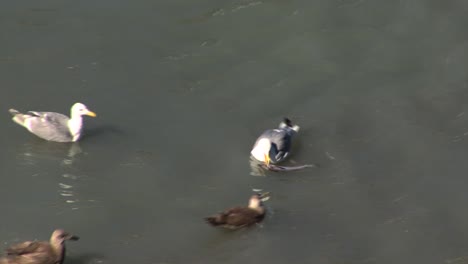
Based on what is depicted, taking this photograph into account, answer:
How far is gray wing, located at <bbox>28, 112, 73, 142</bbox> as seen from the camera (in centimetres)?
1163

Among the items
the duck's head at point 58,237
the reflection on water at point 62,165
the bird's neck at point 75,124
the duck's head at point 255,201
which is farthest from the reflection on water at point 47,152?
the duck's head at point 255,201

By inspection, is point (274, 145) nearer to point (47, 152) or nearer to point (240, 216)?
point (240, 216)

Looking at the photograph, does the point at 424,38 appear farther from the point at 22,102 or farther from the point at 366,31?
the point at 22,102

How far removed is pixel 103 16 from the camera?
14086 millimetres

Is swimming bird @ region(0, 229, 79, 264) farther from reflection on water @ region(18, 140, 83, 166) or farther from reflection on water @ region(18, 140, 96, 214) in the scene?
reflection on water @ region(18, 140, 83, 166)

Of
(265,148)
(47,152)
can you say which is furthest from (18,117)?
(265,148)

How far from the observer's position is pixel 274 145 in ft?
38.5

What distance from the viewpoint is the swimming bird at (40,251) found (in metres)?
9.56

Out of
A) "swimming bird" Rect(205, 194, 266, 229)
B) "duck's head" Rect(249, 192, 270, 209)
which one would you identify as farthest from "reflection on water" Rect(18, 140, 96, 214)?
"duck's head" Rect(249, 192, 270, 209)

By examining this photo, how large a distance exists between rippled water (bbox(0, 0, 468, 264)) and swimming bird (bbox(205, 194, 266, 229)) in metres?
0.15

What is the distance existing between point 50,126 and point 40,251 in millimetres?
2373

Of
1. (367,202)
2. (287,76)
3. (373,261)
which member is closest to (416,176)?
(367,202)

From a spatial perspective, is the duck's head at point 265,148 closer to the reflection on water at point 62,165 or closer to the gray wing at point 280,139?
the gray wing at point 280,139

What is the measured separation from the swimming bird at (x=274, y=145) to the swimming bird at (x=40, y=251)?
2.77 metres
